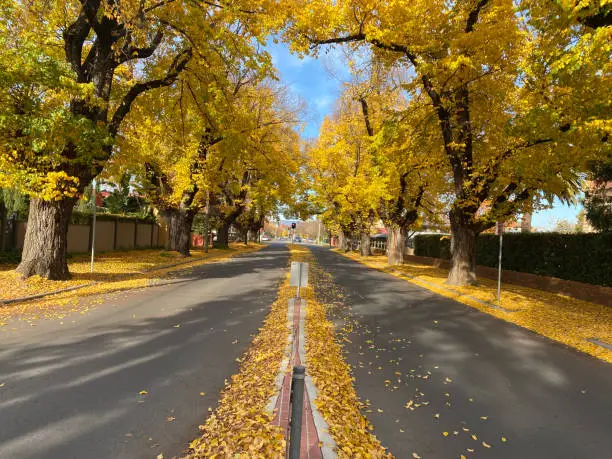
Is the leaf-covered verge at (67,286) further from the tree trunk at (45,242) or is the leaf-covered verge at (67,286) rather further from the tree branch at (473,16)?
the tree branch at (473,16)

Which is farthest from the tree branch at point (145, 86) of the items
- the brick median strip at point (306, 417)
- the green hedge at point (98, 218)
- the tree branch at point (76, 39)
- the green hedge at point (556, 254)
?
the green hedge at point (556, 254)

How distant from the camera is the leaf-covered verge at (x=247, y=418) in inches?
122

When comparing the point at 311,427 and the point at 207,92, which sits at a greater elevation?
the point at 207,92

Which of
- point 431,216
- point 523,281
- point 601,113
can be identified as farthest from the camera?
point 431,216

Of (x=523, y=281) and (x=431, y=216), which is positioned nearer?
(x=523, y=281)

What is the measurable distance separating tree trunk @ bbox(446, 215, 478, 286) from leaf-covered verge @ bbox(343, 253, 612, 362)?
443 mm

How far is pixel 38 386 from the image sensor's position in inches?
165

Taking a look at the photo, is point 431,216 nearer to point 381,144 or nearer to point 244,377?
point 381,144

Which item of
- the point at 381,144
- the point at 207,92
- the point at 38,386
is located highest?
the point at 207,92

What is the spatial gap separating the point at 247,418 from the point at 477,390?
2.83 meters

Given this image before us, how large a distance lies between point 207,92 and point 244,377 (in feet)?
41.2

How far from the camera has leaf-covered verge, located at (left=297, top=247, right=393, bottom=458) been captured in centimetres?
325

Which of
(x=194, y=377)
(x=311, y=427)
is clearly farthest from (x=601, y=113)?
(x=194, y=377)

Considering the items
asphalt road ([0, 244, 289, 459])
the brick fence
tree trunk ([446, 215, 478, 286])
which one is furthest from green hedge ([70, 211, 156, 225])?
tree trunk ([446, 215, 478, 286])
